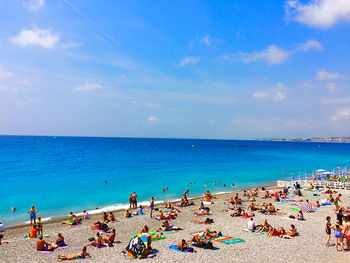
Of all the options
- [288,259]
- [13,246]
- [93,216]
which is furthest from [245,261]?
[93,216]

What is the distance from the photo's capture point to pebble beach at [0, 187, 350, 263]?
35.9 ft

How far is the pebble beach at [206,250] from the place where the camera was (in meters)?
10.9

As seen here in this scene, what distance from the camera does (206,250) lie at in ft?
38.9

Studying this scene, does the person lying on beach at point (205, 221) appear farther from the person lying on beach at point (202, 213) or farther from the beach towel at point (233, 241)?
the beach towel at point (233, 241)

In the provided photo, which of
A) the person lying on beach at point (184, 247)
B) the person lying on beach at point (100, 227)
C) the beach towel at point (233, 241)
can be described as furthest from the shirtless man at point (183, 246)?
the person lying on beach at point (100, 227)

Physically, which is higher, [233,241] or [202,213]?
[233,241]

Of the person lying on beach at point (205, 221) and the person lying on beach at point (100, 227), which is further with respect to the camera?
the person lying on beach at point (205, 221)

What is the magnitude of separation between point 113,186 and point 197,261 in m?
25.3

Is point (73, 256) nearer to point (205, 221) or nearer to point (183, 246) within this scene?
point (183, 246)

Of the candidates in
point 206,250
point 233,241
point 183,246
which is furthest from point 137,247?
point 233,241

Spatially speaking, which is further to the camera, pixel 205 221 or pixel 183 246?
pixel 205 221

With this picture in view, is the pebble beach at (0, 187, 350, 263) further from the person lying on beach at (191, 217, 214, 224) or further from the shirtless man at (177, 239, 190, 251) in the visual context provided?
the person lying on beach at (191, 217, 214, 224)

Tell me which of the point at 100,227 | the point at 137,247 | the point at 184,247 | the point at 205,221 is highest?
the point at 137,247

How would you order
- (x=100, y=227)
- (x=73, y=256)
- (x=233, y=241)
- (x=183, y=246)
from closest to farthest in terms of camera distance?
(x=73, y=256), (x=183, y=246), (x=233, y=241), (x=100, y=227)
